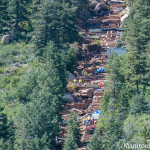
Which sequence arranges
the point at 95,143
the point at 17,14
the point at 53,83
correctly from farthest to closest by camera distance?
1. the point at 17,14
2. the point at 53,83
3. the point at 95,143

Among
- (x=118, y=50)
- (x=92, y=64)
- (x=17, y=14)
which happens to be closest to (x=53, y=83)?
(x=92, y=64)

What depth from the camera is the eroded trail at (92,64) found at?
175 ft

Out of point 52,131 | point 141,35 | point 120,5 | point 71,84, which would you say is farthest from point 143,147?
point 120,5

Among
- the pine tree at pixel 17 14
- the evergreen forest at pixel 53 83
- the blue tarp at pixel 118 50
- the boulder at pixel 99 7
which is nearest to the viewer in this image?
the evergreen forest at pixel 53 83

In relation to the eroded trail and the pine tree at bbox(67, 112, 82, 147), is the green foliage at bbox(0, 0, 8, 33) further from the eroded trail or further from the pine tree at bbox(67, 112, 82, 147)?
the pine tree at bbox(67, 112, 82, 147)

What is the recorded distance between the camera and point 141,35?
52.6 m

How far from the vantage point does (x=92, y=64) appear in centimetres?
6700

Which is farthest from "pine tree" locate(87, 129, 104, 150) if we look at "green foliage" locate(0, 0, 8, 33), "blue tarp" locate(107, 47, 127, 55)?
"green foliage" locate(0, 0, 8, 33)

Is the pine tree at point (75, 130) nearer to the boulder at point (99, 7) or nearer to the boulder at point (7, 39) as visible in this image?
the boulder at point (7, 39)

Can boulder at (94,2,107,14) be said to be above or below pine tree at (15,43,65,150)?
above

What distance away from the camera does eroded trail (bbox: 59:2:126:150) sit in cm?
5330

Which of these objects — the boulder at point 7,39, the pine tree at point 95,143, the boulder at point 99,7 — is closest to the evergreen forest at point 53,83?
the pine tree at point 95,143

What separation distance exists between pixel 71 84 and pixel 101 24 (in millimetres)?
31906

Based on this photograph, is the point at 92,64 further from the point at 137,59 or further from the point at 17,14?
the point at 137,59
